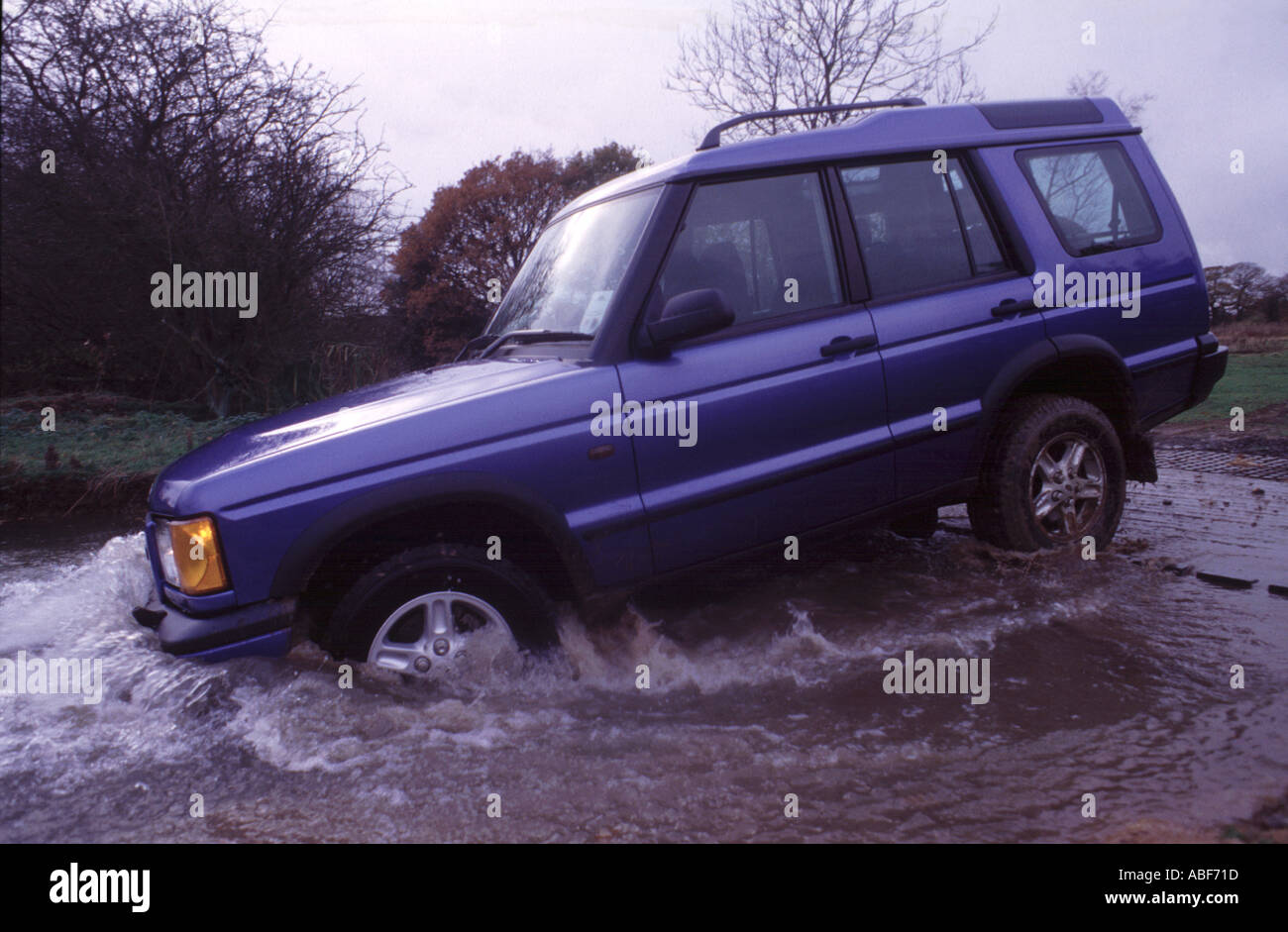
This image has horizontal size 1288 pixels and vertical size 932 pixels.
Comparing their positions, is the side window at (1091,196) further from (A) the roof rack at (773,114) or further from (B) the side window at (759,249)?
(B) the side window at (759,249)

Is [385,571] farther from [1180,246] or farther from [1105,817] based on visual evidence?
[1180,246]

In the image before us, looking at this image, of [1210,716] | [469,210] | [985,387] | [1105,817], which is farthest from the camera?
[469,210]

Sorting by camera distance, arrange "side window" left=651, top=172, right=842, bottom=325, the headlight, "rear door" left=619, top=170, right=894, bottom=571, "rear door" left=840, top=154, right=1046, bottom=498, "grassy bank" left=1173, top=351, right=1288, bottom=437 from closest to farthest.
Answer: the headlight → "rear door" left=619, top=170, right=894, bottom=571 → "side window" left=651, top=172, right=842, bottom=325 → "rear door" left=840, top=154, right=1046, bottom=498 → "grassy bank" left=1173, top=351, right=1288, bottom=437

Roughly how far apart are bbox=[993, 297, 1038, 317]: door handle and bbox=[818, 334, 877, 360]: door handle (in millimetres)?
697

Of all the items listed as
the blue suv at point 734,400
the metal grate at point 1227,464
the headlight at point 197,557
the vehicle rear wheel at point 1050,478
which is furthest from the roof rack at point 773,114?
the metal grate at point 1227,464

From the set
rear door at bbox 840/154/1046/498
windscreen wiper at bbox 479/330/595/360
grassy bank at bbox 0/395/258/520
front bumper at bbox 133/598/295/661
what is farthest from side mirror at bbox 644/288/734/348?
grassy bank at bbox 0/395/258/520

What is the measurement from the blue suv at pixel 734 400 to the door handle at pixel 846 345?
0.01 meters

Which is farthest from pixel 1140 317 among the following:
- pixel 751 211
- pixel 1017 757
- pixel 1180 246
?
pixel 1017 757

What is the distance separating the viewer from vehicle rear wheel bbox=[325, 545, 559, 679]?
9.55ft

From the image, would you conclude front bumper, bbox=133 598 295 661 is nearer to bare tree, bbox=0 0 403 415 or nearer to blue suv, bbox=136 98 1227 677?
blue suv, bbox=136 98 1227 677

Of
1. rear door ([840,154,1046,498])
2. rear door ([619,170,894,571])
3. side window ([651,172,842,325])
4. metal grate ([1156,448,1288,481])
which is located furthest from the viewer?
metal grate ([1156,448,1288,481])
